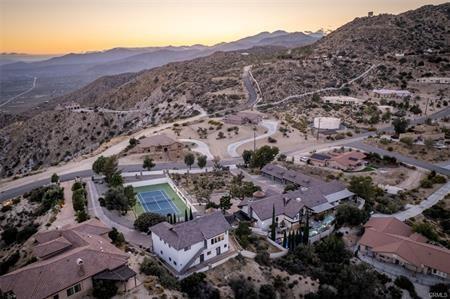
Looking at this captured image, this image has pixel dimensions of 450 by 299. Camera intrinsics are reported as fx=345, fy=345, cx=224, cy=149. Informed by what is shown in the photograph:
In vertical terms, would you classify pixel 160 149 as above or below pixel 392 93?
below

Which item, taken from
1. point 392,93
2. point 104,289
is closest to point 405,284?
point 104,289

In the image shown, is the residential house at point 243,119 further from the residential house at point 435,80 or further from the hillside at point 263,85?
the residential house at point 435,80

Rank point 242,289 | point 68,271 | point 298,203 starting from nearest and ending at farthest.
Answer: point 68,271 → point 242,289 → point 298,203

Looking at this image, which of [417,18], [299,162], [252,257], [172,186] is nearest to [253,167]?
[299,162]

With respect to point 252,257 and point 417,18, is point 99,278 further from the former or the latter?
point 417,18

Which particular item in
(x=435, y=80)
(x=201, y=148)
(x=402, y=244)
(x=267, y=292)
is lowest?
(x=201, y=148)

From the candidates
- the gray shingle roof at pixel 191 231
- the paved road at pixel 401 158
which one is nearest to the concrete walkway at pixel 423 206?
the paved road at pixel 401 158

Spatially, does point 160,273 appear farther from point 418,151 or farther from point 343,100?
point 343,100
